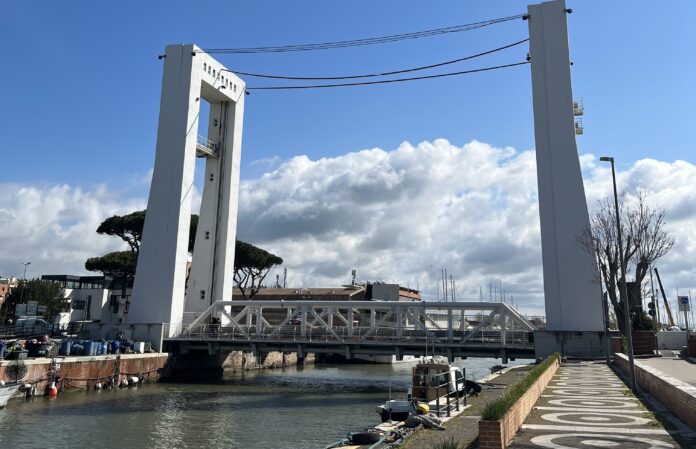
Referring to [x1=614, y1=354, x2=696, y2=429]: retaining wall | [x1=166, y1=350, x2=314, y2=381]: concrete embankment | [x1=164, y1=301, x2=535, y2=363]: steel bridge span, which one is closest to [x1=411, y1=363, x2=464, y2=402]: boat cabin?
[x1=614, y1=354, x2=696, y2=429]: retaining wall

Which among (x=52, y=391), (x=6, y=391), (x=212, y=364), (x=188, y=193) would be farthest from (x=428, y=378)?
(x=188, y=193)

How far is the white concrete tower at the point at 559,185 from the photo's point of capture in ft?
128

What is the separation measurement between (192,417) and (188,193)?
26.0 m

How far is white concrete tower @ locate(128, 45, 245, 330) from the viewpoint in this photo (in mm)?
46812

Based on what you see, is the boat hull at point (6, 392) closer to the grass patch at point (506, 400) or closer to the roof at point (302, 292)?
the grass patch at point (506, 400)

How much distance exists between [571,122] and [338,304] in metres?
22.5

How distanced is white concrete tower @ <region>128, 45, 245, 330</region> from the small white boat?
18.4 metres

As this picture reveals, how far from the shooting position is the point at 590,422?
1306 cm

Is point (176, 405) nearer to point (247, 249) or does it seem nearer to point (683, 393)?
point (683, 393)

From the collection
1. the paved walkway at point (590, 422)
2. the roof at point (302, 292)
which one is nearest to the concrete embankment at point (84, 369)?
the paved walkway at point (590, 422)

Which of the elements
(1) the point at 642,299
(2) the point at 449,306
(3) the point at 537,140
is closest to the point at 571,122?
(3) the point at 537,140

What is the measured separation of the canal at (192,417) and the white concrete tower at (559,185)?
1346cm

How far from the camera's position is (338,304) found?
4297 centimetres

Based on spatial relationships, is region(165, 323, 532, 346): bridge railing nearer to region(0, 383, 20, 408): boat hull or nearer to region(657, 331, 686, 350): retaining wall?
region(657, 331, 686, 350): retaining wall
